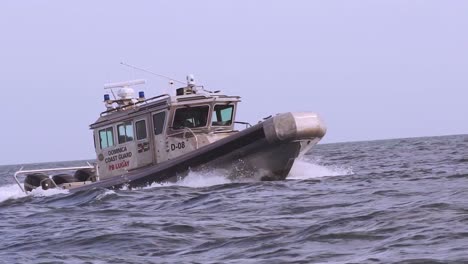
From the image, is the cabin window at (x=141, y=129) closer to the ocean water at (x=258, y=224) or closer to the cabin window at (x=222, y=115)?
the cabin window at (x=222, y=115)

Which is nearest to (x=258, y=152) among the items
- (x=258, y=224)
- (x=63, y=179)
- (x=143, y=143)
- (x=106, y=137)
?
(x=143, y=143)

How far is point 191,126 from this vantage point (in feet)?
56.3

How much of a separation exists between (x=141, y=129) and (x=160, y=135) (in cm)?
71

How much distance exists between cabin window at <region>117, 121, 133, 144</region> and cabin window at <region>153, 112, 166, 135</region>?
872 mm

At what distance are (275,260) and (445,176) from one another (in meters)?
8.49

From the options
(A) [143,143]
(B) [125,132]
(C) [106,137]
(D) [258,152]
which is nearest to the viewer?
(D) [258,152]

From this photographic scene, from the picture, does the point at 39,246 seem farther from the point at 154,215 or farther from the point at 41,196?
the point at 41,196

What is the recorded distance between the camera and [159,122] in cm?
1716

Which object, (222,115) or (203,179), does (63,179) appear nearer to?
(222,115)

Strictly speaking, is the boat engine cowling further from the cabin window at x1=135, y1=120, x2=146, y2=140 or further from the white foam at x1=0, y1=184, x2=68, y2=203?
the cabin window at x1=135, y1=120, x2=146, y2=140

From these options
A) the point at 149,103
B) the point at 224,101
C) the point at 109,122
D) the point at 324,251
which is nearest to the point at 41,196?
the point at 109,122

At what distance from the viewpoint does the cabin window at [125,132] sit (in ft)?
58.7

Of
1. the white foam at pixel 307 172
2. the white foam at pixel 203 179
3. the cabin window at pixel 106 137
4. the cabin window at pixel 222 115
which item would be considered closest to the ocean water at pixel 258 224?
the white foam at pixel 203 179

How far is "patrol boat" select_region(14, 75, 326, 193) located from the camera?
1540cm
